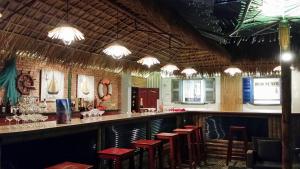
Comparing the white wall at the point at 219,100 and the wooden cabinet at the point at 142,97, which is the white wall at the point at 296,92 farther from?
the wooden cabinet at the point at 142,97

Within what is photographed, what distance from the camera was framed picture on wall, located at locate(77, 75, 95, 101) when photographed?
346 inches

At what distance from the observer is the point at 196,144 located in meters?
6.07

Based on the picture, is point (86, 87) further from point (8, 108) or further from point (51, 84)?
point (8, 108)

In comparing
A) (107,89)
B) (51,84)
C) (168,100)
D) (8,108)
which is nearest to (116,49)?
(8,108)

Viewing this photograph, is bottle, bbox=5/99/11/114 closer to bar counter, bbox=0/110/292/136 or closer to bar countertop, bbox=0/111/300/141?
bar counter, bbox=0/110/292/136

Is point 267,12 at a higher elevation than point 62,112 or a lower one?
higher

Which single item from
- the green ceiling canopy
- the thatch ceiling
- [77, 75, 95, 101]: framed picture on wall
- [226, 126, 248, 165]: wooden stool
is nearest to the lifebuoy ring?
[77, 75, 95, 101]: framed picture on wall

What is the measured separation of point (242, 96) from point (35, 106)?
7568mm

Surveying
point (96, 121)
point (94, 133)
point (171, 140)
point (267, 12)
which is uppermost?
point (267, 12)

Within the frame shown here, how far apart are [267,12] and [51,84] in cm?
609

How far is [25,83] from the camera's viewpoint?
22.6ft

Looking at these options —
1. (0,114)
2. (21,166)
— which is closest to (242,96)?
(0,114)

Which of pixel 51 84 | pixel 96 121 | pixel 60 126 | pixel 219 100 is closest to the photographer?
pixel 60 126

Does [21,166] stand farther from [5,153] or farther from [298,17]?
[298,17]
